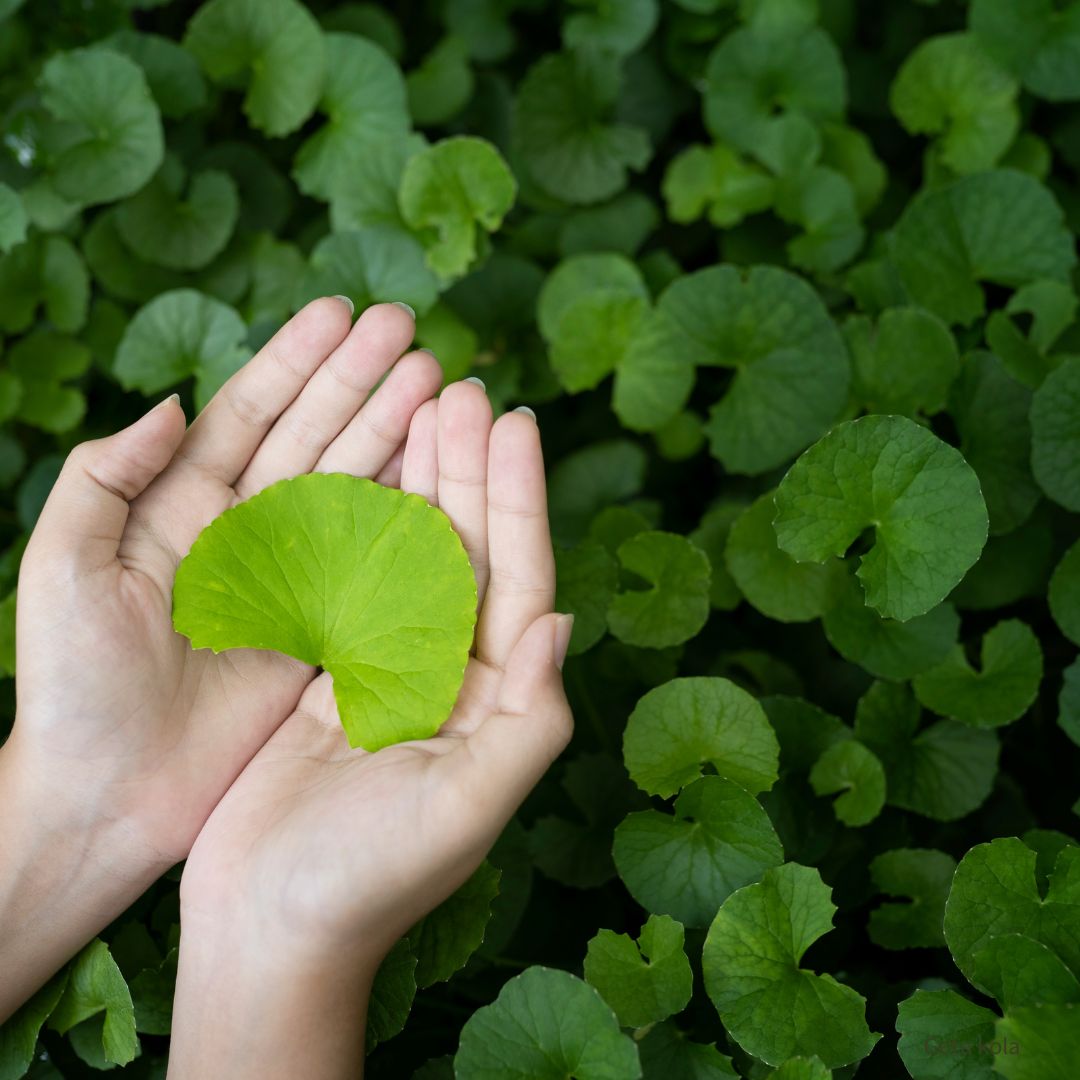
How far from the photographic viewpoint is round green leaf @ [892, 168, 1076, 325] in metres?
1.38

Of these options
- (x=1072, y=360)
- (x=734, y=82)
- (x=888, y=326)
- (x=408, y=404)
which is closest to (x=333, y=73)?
(x=734, y=82)

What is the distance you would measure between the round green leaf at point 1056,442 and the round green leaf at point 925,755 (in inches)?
11.1

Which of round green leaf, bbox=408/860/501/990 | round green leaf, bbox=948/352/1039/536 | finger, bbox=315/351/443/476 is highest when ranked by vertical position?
finger, bbox=315/351/443/476

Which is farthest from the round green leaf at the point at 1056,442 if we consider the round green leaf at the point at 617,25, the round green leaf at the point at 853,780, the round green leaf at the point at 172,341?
the round green leaf at the point at 172,341

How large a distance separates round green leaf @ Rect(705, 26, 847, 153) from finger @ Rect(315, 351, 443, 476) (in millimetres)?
819

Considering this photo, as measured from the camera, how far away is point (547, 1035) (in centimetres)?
83

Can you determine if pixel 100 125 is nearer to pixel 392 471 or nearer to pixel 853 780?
pixel 392 471

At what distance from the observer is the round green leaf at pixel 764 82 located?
160 centimetres

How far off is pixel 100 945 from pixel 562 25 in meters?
1.60

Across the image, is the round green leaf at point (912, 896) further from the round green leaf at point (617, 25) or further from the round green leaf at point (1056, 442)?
the round green leaf at point (617, 25)

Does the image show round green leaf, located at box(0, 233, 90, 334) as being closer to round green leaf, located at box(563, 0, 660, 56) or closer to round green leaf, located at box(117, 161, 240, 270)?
round green leaf, located at box(117, 161, 240, 270)

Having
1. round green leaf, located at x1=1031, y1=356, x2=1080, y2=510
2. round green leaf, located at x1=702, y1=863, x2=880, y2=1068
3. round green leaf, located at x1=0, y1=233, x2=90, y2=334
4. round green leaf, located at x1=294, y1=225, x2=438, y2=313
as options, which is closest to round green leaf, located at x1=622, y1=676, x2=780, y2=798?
round green leaf, located at x1=702, y1=863, x2=880, y2=1068

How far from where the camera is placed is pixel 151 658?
0.97 meters

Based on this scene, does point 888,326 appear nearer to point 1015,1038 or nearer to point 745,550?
point 745,550
